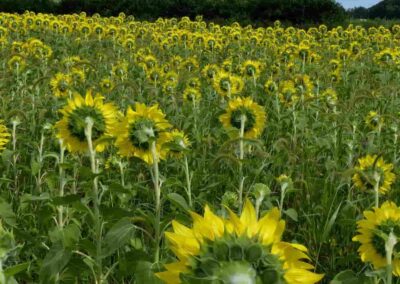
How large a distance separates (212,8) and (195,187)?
15.8 metres

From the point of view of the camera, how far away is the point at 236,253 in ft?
2.73

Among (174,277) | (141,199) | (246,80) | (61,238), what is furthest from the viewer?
(246,80)

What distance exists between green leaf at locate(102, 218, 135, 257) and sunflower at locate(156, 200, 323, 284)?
90 centimetres

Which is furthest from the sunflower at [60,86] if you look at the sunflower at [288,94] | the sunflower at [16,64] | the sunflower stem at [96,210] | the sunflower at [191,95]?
the sunflower stem at [96,210]

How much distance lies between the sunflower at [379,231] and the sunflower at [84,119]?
912 millimetres

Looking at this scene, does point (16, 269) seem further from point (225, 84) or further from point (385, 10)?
point (385, 10)

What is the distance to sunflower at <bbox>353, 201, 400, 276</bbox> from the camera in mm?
1814

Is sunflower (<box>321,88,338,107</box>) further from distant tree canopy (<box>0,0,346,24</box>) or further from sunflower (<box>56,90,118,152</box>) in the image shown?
distant tree canopy (<box>0,0,346,24</box>)

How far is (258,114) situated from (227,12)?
51.7ft

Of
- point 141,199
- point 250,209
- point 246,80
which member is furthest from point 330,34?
point 250,209

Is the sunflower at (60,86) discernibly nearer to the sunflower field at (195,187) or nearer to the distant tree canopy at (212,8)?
the sunflower field at (195,187)

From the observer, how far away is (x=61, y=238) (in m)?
2.12

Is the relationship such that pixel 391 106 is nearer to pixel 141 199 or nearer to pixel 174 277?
pixel 141 199

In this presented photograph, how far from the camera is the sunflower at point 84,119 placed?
2.17m
